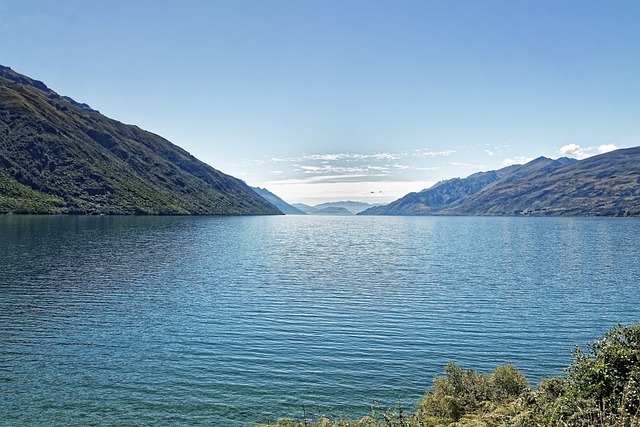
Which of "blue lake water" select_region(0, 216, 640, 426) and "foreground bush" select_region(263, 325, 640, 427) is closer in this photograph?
"foreground bush" select_region(263, 325, 640, 427)

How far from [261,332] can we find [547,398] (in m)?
26.9

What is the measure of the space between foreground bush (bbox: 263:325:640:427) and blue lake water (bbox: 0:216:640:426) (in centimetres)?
373

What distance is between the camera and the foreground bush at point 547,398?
54.2ft

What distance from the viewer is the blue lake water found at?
26.7 metres

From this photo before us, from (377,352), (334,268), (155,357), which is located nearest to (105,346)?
(155,357)

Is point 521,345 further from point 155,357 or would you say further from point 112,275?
point 112,275

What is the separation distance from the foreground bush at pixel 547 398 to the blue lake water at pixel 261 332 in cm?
373

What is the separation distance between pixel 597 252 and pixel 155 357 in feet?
429

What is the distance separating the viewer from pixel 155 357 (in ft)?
112

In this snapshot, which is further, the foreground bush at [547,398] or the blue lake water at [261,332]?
the blue lake water at [261,332]

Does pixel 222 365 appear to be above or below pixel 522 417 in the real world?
below

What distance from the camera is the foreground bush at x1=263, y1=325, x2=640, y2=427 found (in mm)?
16516

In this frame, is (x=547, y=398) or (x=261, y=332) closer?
(x=547, y=398)

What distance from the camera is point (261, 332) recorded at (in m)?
41.6
